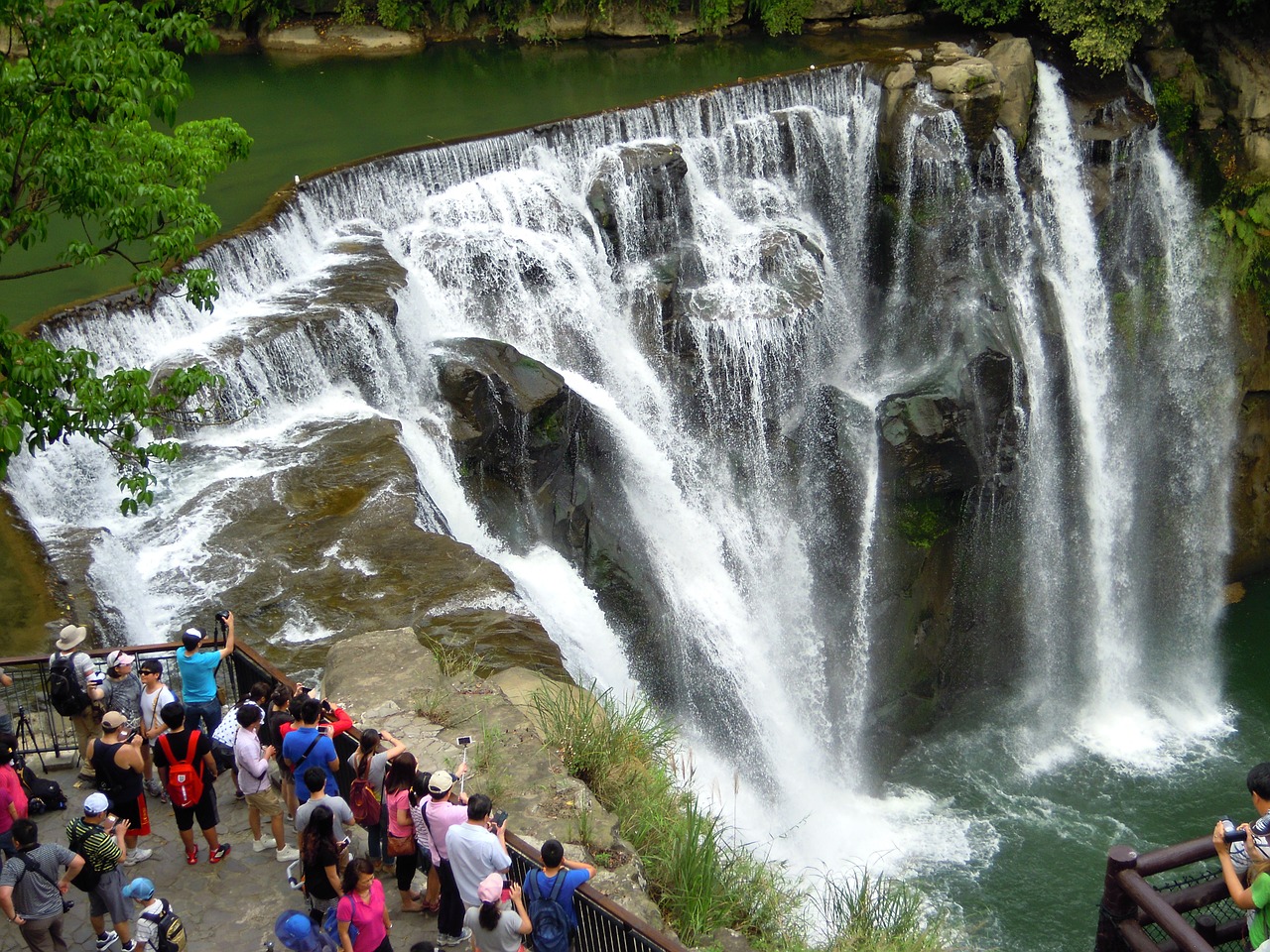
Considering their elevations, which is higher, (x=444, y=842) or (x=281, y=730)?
(x=281, y=730)

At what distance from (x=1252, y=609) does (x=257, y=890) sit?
61.0ft

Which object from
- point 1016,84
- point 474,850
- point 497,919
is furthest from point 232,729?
point 1016,84

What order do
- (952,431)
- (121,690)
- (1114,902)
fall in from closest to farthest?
(1114,902) → (121,690) → (952,431)

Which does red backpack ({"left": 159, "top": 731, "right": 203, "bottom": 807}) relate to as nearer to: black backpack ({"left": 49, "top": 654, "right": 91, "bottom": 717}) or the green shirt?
the green shirt

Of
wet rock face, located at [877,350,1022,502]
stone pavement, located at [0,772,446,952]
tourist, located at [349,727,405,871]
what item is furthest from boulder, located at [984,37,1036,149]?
stone pavement, located at [0,772,446,952]

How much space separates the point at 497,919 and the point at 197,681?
330 cm

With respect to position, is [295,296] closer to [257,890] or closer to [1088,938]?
[257,890]

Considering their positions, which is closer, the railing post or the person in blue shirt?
the railing post

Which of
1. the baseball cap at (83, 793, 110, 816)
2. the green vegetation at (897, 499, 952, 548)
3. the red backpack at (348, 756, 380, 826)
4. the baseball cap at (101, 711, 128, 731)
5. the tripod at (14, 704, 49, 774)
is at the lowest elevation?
the green vegetation at (897, 499, 952, 548)

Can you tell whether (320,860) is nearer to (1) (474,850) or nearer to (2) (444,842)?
(2) (444,842)

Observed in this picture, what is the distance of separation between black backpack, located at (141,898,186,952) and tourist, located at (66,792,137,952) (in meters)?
0.41

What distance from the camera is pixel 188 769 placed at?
25.0 feet

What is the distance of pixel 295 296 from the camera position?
1620cm

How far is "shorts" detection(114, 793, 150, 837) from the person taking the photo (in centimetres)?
764
